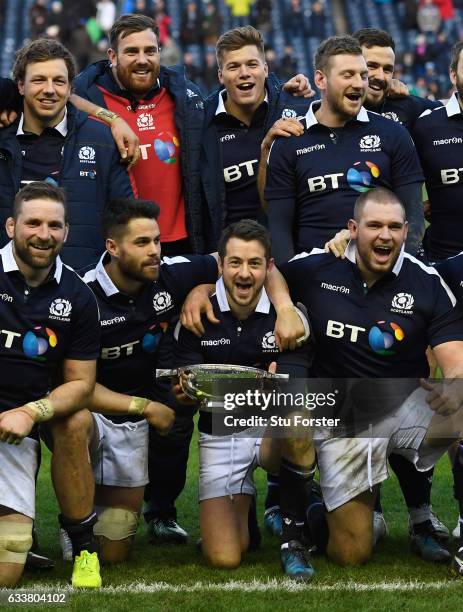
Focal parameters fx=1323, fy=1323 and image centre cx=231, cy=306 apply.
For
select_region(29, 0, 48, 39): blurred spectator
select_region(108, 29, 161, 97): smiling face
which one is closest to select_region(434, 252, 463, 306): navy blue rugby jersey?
select_region(108, 29, 161, 97): smiling face

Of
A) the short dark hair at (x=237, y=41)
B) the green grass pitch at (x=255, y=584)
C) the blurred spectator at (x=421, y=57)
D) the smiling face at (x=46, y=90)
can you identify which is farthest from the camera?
the blurred spectator at (x=421, y=57)

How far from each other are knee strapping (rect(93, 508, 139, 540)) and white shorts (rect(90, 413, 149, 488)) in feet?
0.50

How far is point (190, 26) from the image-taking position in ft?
94.8

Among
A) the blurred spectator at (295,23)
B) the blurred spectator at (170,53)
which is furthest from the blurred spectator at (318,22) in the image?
the blurred spectator at (170,53)

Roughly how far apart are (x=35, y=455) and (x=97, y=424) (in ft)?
1.61

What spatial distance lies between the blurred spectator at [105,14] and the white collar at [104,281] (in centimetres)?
2147

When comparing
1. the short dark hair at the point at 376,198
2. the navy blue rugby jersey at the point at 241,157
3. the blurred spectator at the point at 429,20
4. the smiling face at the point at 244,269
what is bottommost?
the smiling face at the point at 244,269

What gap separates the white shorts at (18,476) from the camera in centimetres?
609

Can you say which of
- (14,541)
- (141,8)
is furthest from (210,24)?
(14,541)

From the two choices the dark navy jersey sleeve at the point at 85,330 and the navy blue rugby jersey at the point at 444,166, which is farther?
the navy blue rugby jersey at the point at 444,166

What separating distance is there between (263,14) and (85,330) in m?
24.4

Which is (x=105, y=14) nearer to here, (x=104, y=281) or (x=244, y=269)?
(x=104, y=281)

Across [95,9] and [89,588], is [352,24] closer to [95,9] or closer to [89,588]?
[95,9]

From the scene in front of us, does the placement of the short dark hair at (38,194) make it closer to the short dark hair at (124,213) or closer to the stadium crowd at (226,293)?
the stadium crowd at (226,293)
